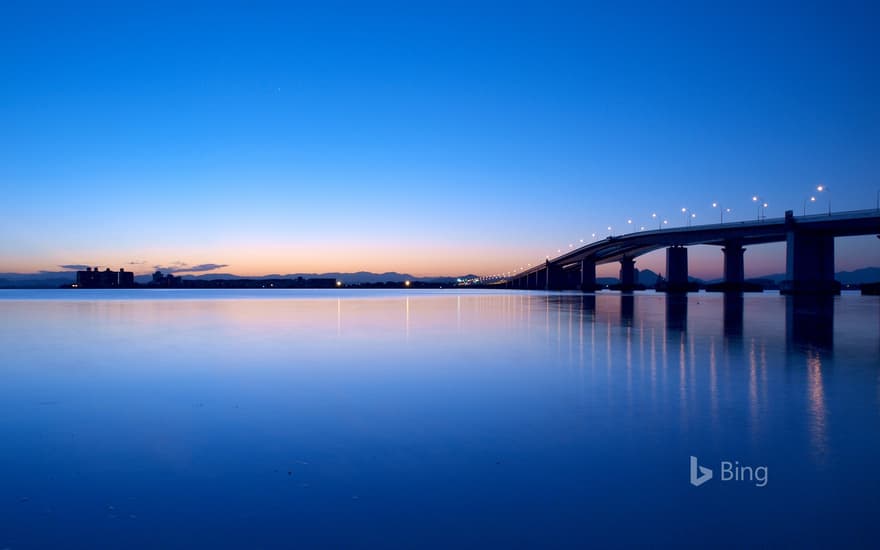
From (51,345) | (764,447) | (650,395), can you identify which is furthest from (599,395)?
(51,345)

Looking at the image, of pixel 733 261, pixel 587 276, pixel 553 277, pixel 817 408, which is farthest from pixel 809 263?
pixel 817 408

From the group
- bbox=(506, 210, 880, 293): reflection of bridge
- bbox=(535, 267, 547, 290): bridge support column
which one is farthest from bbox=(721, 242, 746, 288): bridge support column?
bbox=(535, 267, 547, 290): bridge support column

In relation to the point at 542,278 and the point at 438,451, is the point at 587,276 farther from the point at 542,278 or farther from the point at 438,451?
the point at 438,451

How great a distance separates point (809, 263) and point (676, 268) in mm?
34948

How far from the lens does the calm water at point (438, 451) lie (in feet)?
15.0

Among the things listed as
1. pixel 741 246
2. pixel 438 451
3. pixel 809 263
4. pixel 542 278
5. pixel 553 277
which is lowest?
pixel 438 451

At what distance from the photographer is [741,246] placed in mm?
106062

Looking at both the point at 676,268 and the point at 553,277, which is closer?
the point at 676,268

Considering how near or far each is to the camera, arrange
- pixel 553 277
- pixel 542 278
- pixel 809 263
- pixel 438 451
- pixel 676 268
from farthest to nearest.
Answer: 1. pixel 542 278
2. pixel 553 277
3. pixel 676 268
4. pixel 809 263
5. pixel 438 451

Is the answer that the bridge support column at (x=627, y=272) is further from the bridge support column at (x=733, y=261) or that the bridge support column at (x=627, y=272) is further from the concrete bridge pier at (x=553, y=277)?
the bridge support column at (x=733, y=261)

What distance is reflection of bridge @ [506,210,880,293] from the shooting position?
79125 millimetres

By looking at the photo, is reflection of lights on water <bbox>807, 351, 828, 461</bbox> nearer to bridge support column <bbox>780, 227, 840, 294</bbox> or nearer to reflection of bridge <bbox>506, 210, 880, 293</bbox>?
reflection of bridge <bbox>506, 210, 880, 293</bbox>

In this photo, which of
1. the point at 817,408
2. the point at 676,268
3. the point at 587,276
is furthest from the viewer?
the point at 587,276

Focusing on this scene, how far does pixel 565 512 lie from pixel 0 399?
10.4 m
